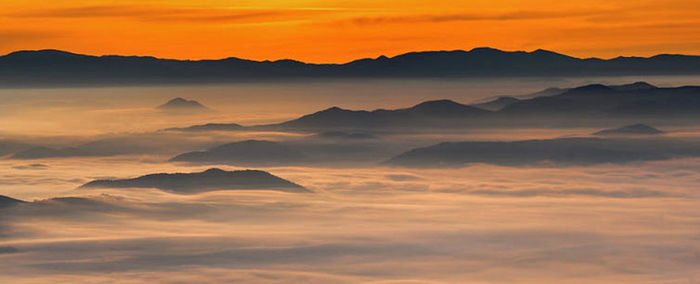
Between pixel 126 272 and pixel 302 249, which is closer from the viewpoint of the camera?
pixel 126 272

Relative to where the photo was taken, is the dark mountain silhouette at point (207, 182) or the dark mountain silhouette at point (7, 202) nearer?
the dark mountain silhouette at point (7, 202)

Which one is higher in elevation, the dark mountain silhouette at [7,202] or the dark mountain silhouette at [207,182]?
the dark mountain silhouette at [207,182]

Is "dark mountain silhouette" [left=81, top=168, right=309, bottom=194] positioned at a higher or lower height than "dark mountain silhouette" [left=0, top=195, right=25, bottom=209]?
higher

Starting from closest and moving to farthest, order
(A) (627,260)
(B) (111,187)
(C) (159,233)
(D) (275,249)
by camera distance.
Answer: (A) (627,260) → (D) (275,249) → (C) (159,233) → (B) (111,187)

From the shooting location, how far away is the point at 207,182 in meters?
155

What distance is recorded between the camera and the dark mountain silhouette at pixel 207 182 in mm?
150625

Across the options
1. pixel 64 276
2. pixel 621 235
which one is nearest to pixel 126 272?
pixel 64 276

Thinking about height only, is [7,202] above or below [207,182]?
below

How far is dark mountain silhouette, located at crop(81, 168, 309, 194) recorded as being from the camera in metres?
151

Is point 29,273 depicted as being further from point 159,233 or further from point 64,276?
point 159,233

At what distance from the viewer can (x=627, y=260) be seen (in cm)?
7388

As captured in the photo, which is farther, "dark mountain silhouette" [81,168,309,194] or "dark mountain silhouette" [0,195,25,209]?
"dark mountain silhouette" [81,168,309,194]

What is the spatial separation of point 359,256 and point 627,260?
58.7 feet

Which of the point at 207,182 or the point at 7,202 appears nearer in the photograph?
the point at 7,202
